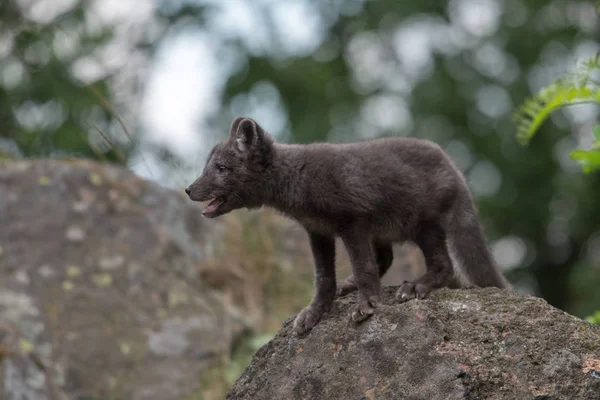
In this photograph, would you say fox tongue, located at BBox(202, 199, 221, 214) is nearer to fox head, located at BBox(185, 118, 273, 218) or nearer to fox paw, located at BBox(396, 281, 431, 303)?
fox head, located at BBox(185, 118, 273, 218)

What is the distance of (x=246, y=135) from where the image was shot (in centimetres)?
723

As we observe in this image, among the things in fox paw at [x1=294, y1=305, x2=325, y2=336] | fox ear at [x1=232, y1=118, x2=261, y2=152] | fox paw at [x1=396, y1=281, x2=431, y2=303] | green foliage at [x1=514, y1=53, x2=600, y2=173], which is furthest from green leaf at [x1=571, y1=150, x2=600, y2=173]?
fox ear at [x1=232, y1=118, x2=261, y2=152]

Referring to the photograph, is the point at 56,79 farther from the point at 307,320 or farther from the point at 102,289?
the point at 307,320

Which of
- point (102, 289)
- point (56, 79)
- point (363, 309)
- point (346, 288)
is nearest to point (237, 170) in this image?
point (346, 288)

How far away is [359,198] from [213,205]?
3.77ft

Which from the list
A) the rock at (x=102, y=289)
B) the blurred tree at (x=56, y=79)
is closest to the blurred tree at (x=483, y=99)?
the blurred tree at (x=56, y=79)

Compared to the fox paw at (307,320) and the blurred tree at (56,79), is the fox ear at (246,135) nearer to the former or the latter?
the fox paw at (307,320)

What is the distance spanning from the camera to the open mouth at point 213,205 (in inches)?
284

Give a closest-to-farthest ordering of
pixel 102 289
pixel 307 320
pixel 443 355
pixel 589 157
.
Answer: pixel 443 355 → pixel 307 320 → pixel 589 157 → pixel 102 289

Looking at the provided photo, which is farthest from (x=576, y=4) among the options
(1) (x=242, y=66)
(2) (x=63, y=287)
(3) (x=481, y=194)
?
(2) (x=63, y=287)

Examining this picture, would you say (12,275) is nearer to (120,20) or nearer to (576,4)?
(120,20)

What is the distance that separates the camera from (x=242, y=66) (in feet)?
97.7

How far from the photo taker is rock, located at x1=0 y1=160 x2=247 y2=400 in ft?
32.8

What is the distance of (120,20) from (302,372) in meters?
18.5
